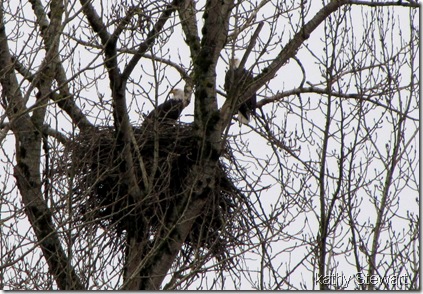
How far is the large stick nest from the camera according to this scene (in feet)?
21.2

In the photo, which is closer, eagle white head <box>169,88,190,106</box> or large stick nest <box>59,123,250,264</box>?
large stick nest <box>59,123,250,264</box>

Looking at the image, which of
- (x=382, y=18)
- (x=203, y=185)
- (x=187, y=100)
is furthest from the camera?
(x=187, y=100)

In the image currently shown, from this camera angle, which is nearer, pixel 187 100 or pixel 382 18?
pixel 382 18

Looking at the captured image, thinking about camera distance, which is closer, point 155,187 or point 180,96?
point 155,187

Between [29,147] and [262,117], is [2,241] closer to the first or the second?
[29,147]

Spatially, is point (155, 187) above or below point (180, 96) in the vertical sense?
below

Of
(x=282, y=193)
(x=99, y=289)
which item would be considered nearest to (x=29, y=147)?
(x=99, y=289)

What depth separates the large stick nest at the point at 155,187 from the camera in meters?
6.46

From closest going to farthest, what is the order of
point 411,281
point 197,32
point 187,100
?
point 411,281
point 197,32
point 187,100

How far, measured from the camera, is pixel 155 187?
662 cm

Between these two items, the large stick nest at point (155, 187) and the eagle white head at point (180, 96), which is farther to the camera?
the eagle white head at point (180, 96)

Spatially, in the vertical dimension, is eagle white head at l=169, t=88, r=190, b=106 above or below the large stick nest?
above

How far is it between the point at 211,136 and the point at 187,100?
81.9 inches

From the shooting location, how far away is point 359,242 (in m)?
5.31
